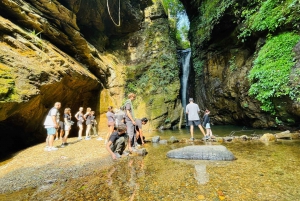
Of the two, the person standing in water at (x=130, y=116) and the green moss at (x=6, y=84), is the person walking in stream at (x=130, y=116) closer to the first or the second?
the person standing in water at (x=130, y=116)

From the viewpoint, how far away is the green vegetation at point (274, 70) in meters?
8.53

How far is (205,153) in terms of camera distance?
16.5 feet

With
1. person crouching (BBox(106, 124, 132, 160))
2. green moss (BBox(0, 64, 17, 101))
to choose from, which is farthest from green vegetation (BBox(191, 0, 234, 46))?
green moss (BBox(0, 64, 17, 101))

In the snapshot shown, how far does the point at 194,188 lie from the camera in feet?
10.6

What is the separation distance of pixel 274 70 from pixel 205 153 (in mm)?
6765

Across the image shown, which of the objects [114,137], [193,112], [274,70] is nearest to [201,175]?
[114,137]

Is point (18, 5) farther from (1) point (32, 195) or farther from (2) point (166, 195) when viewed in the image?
(2) point (166, 195)

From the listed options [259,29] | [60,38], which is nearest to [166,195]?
[259,29]

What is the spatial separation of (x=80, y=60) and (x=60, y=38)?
2.20m

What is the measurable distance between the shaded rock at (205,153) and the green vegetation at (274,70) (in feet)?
18.1

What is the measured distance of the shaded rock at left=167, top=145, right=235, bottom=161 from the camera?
4.84 meters

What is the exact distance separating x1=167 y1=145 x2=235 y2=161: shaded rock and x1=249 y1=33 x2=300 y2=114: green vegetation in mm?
5530

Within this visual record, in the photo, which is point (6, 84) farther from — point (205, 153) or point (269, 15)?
point (269, 15)

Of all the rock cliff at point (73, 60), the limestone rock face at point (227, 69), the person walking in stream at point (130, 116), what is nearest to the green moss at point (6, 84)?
the rock cliff at point (73, 60)
